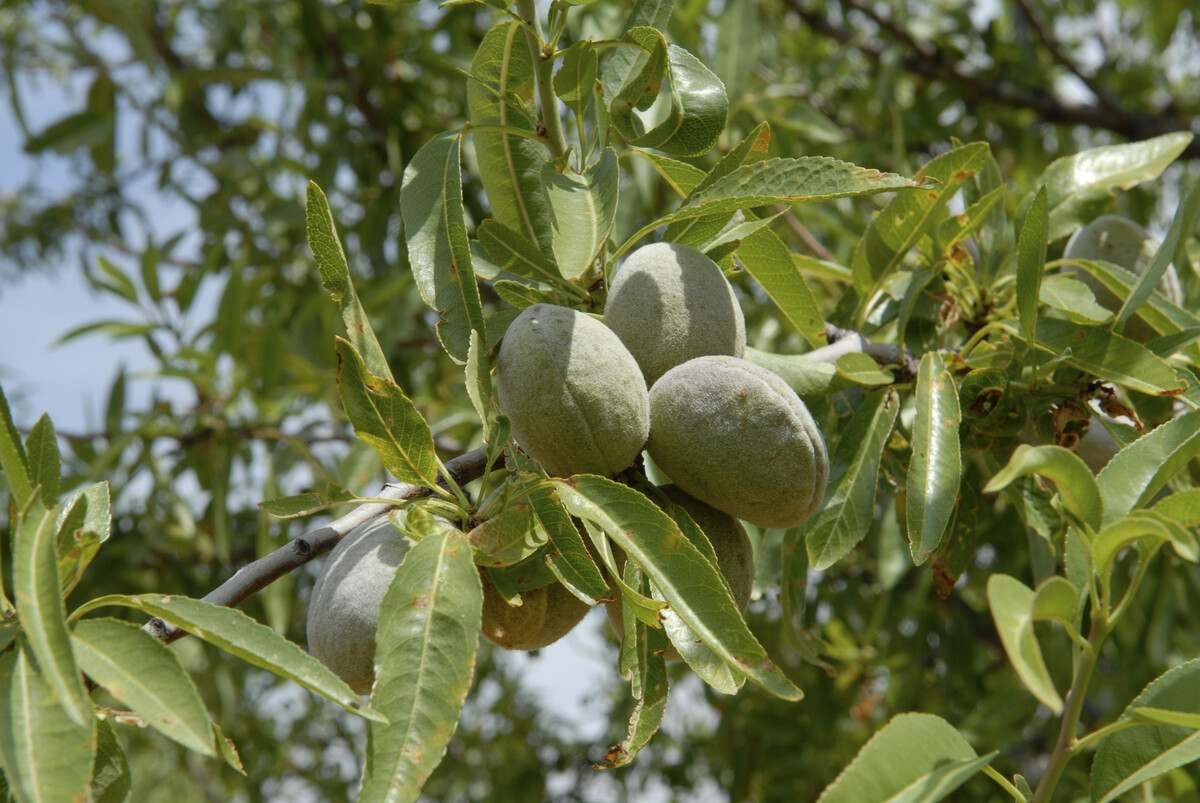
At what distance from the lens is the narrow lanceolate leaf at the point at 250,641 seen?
0.85 m

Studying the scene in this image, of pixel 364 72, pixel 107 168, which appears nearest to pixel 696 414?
pixel 364 72

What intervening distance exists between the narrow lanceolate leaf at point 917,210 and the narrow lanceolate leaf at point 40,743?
3.58 feet

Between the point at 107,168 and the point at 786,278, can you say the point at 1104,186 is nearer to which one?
the point at 786,278

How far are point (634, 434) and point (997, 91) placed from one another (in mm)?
2508

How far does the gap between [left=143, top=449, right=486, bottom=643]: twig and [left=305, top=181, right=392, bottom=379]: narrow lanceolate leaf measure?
0.13m

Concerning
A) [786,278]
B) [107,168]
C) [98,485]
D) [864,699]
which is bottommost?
[864,699]

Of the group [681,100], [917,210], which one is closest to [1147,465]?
[917,210]

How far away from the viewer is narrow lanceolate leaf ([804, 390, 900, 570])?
1327 millimetres

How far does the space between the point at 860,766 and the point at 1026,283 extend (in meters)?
0.70

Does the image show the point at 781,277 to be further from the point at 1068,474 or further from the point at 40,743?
the point at 40,743

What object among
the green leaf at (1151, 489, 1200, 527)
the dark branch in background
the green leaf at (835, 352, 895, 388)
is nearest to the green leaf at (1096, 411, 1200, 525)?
the green leaf at (1151, 489, 1200, 527)

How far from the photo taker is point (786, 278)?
1463mm

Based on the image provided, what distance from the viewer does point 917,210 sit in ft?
4.78

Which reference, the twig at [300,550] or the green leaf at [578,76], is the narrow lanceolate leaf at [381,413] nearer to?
the twig at [300,550]
